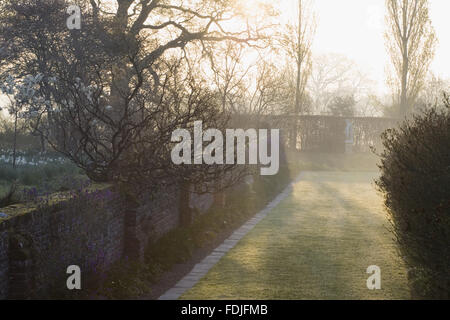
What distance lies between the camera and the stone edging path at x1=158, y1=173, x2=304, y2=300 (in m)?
7.19

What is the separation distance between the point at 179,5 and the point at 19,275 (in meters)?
16.0

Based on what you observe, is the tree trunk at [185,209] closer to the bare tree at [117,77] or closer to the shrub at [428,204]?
the bare tree at [117,77]

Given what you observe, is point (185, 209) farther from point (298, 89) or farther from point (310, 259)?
point (298, 89)

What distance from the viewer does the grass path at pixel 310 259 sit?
7.20 metres

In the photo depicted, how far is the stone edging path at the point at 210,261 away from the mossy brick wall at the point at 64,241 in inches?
34.8

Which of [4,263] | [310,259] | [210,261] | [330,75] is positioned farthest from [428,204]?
[330,75]

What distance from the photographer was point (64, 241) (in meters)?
6.14

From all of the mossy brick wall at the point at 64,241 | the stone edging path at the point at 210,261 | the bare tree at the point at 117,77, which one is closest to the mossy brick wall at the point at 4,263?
the mossy brick wall at the point at 64,241

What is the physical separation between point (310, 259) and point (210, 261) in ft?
5.37

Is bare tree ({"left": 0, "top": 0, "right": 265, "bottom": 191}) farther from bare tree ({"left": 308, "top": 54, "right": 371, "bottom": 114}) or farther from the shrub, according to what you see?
bare tree ({"left": 308, "top": 54, "right": 371, "bottom": 114})

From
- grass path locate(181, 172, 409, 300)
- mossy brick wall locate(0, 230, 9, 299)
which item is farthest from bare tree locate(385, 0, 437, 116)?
mossy brick wall locate(0, 230, 9, 299)
